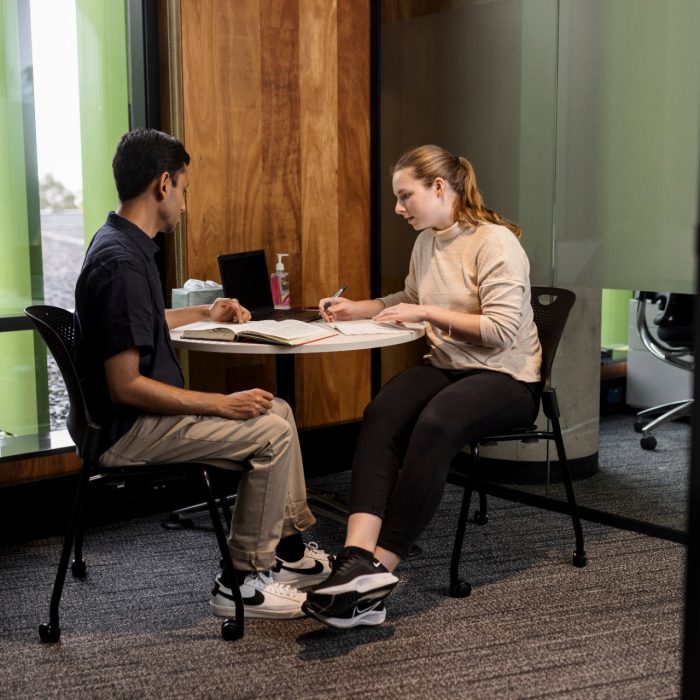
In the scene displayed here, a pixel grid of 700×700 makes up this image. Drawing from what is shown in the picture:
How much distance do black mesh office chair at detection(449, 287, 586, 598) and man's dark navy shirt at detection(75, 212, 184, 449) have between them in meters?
0.91

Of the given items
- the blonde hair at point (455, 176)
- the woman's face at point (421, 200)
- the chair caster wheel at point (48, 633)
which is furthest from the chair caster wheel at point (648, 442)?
the chair caster wheel at point (48, 633)

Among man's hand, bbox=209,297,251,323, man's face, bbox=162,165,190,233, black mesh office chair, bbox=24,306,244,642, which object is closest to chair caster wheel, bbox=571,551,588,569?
black mesh office chair, bbox=24,306,244,642

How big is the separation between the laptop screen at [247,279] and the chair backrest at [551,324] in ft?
3.11

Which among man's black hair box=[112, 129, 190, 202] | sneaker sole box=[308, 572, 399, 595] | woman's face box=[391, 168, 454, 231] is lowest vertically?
sneaker sole box=[308, 572, 399, 595]

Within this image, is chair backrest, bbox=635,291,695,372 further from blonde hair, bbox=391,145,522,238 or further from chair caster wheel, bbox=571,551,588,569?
chair caster wheel, bbox=571,551,588,569

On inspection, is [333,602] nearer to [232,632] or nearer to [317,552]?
[232,632]

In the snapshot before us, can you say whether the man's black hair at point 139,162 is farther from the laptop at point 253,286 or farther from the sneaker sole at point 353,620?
the sneaker sole at point 353,620

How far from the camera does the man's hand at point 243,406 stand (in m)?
2.45

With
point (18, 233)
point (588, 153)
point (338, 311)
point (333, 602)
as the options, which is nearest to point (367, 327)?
point (338, 311)

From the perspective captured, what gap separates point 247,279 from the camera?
326 cm

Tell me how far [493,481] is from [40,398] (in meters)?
1.76

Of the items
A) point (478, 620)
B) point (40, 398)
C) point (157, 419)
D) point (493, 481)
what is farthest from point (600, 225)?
point (40, 398)

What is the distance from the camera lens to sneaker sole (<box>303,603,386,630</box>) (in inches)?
93.8

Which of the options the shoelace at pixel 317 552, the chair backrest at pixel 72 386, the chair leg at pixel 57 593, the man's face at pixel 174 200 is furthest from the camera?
the shoelace at pixel 317 552
